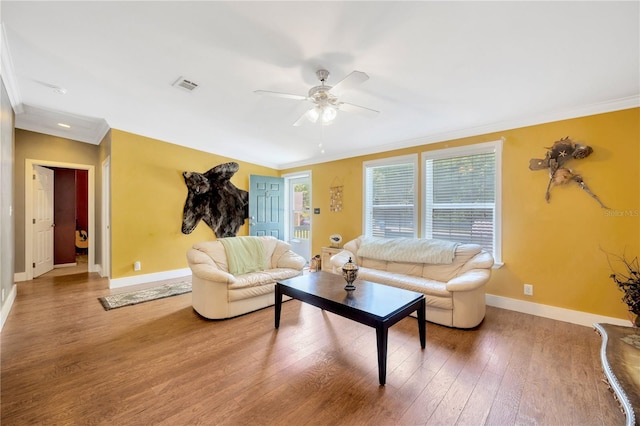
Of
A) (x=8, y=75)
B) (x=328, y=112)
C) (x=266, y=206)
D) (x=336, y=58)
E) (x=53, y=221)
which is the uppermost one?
(x=8, y=75)

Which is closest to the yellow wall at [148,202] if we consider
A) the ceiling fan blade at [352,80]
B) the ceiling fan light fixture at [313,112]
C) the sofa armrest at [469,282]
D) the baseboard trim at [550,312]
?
the ceiling fan light fixture at [313,112]

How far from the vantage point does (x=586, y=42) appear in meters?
2.01

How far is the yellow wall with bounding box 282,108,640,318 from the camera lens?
8.87 ft

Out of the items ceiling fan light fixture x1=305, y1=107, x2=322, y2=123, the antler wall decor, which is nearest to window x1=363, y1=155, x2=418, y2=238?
the antler wall decor

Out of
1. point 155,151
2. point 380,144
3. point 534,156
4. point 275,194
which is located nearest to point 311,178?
point 275,194

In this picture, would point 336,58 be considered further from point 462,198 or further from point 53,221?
point 53,221

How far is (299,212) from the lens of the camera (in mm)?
6289

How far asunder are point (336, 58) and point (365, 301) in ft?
7.25

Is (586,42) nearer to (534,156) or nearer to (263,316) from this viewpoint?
(534,156)

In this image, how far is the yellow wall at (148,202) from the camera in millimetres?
4062

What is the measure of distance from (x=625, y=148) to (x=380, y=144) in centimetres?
285

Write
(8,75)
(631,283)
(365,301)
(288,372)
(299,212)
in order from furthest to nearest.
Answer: (299,212) < (8,75) < (631,283) < (365,301) < (288,372)

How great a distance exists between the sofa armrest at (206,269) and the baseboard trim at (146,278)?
180 cm

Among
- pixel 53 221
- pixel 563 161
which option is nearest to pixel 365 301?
pixel 563 161
